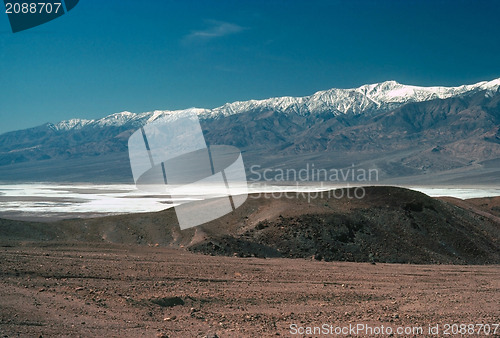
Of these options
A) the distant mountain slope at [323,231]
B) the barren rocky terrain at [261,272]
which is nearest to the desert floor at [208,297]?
the barren rocky terrain at [261,272]

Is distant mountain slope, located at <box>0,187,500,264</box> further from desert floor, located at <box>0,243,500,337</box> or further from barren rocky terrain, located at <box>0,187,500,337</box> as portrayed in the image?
desert floor, located at <box>0,243,500,337</box>

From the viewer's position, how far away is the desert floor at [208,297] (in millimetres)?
8383

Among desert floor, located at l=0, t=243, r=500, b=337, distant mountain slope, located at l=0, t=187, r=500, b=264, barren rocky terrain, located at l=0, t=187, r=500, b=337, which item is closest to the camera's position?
desert floor, located at l=0, t=243, r=500, b=337

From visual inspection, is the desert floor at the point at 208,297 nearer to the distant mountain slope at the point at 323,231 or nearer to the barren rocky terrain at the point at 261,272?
the barren rocky terrain at the point at 261,272

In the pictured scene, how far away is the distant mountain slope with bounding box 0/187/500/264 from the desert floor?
471 cm

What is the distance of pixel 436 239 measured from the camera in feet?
80.1

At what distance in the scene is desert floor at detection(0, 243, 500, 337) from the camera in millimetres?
8383

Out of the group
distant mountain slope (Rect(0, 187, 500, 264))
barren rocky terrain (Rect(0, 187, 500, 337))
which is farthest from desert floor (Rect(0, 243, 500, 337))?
distant mountain slope (Rect(0, 187, 500, 264))

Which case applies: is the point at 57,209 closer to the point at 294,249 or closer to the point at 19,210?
the point at 19,210

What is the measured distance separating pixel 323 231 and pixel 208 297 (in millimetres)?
12663

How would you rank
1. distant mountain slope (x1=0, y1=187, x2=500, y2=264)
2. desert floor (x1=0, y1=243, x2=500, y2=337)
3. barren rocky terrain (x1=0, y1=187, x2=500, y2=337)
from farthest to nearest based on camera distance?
distant mountain slope (x1=0, y1=187, x2=500, y2=264) → barren rocky terrain (x1=0, y1=187, x2=500, y2=337) → desert floor (x1=0, y1=243, x2=500, y2=337)

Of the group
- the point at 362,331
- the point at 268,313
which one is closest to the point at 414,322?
the point at 362,331

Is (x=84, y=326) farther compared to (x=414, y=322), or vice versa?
(x=414, y=322)

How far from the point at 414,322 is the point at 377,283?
484 centimetres
